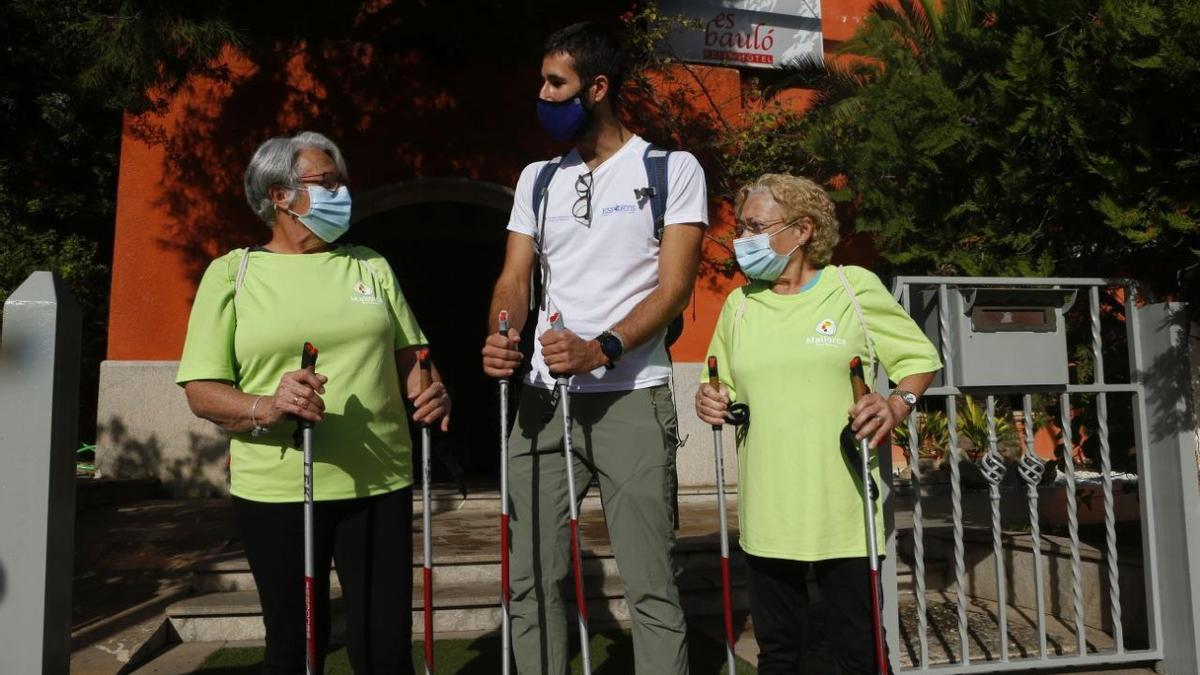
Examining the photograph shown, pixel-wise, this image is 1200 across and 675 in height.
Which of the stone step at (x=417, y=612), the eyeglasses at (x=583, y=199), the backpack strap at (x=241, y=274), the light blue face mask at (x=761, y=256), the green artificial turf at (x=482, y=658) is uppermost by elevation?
the eyeglasses at (x=583, y=199)

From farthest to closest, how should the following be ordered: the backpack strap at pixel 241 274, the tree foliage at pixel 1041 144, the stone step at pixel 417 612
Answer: the stone step at pixel 417 612 < the tree foliage at pixel 1041 144 < the backpack strap at pixel 241 274

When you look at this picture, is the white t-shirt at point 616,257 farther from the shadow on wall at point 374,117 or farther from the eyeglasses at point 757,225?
the shadow on wall at point 374,117

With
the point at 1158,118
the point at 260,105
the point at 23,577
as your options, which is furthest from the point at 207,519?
the point at 1158,118

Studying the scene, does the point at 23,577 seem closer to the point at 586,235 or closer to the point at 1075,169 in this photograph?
the point at 586,235

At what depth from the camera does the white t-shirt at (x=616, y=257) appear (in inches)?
120

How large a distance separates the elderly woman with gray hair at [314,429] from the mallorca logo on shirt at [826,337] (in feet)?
4.00

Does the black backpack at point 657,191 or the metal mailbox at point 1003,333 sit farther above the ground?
the black backpack at point 657,191

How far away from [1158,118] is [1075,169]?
0.41 m

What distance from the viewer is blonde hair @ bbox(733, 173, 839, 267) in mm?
3291

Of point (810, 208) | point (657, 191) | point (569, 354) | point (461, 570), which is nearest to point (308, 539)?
point (569, 354)

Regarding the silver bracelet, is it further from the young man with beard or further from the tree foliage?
the tree foliage

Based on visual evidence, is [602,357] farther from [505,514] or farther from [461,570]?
[461,570]

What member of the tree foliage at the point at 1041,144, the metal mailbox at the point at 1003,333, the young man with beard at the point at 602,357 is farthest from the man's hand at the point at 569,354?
the tree foliage at the point at 1041,144

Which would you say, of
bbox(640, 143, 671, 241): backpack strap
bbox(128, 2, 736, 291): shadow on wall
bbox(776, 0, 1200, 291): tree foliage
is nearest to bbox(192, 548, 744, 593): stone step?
bbox(776, 0, 1200, 291): tree foliage
